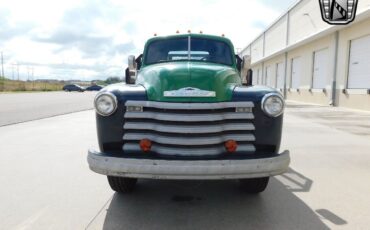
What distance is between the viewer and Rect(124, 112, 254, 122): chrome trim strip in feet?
11.6

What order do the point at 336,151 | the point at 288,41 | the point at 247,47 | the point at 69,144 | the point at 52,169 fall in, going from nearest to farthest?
the point at 52,169, the point at 336,151, the point at 69,144, the point at 288,41, the point at 247,47

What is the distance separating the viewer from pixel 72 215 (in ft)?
12.2

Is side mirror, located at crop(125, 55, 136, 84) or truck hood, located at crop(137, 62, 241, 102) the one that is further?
side mirror, located at crop(125, 55, 136, 84)

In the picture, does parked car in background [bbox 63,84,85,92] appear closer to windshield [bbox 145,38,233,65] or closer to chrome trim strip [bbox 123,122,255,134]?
windshield [bbox 145,38,233,65]

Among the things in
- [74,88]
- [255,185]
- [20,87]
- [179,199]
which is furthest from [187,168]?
[74,88]

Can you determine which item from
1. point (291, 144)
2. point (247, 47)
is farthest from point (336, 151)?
point (247, 47)

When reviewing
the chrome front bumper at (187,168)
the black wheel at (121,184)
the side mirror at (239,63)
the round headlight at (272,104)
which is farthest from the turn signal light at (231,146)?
the side mirror at (239,63)

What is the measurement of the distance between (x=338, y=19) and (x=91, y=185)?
18624 mm

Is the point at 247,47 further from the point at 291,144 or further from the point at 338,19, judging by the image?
the point at 291,144

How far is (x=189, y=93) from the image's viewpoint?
3654 mm

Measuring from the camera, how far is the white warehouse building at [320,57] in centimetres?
1767

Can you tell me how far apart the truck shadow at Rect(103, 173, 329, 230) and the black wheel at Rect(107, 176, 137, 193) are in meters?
0.09

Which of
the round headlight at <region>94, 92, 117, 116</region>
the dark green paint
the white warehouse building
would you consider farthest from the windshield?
the white warehouse building

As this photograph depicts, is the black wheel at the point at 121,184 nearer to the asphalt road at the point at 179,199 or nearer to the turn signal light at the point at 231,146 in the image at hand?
the asphalt road at the point at 179,199
